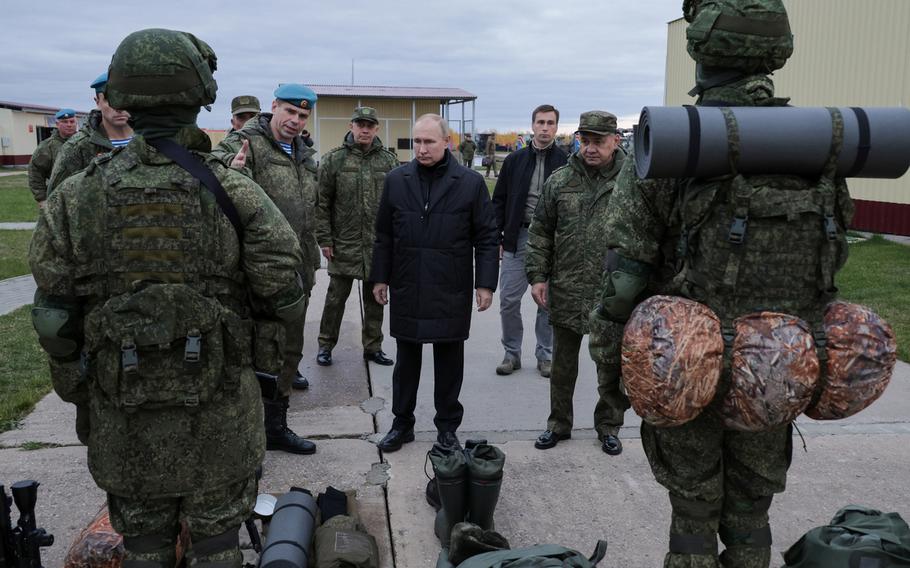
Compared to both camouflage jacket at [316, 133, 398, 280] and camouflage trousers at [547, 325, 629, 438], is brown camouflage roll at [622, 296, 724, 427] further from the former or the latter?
camouflage jacket at [316, 133, 398, 280]

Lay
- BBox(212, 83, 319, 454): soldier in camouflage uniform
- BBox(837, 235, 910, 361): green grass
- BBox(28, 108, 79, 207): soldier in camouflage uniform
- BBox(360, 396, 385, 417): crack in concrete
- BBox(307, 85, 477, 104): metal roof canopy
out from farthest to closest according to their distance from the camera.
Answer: BBox(307, 85, 477, 104): metal roof canopy, BBox(28, 108, 79, 207): soldier in camouflage uniform, BBox(837, 235, 910, 361): green grass, BBox(360, 396, 385, 417): crack in concrete, BBox(212, 83, 319, 454): soldier in camouflage uniform

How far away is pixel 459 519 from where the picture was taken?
3.52 m

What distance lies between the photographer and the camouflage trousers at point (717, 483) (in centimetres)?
265

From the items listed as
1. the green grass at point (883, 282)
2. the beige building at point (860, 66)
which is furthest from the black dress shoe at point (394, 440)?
the beige building at point (860, 66)

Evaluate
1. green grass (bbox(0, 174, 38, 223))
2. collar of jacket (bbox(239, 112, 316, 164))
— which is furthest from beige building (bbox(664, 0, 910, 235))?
green grass (bbox(0, 174, 38, 223))

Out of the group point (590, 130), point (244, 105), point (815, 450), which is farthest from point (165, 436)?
point (244, 105)

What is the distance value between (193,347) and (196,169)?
0.58 meters

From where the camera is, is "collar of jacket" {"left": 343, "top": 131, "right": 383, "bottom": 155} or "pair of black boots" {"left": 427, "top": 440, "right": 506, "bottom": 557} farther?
"collar of jacket" {"left": 343, "top": 131, "right": 383, "bottom": 155}

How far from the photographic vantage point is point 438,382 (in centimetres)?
459

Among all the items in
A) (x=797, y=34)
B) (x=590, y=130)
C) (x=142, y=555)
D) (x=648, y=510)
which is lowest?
(x=648, y=510)

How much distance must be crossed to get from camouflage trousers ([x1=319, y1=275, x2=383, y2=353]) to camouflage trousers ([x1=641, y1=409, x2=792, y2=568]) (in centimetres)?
389

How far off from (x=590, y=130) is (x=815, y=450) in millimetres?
2349

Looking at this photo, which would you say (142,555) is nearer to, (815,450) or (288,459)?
(288,459)

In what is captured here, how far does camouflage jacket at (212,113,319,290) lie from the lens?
184 inches
